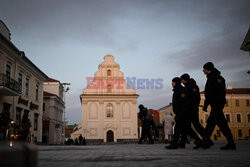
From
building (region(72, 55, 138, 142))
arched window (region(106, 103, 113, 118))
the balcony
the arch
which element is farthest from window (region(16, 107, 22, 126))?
the arch

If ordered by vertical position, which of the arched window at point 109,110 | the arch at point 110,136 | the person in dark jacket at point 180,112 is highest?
the arched window at point 109,110

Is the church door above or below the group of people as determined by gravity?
below

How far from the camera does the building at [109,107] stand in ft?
164

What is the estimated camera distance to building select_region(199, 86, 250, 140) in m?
51.9

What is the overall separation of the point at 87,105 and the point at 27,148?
167 ft

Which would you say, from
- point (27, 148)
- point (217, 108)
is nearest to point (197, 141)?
point (217, 108)

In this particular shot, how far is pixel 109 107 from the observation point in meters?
51.4

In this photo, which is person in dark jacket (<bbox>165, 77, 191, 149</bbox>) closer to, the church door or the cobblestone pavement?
the cobblestone pavement

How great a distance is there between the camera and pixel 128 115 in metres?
50.9

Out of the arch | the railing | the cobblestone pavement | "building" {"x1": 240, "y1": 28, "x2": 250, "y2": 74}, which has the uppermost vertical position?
"building" {"x1": 240, "y1": 28, "x2": 250, "y2": 74}

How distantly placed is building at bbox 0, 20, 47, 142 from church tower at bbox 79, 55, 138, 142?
20.2m

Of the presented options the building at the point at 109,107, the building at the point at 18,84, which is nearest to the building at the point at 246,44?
the building at the point at 18,84

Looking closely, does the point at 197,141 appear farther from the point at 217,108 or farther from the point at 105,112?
the point at 105,112

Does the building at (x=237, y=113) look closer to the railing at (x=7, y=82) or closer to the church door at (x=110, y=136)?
the church door at (x=110, y=136)
